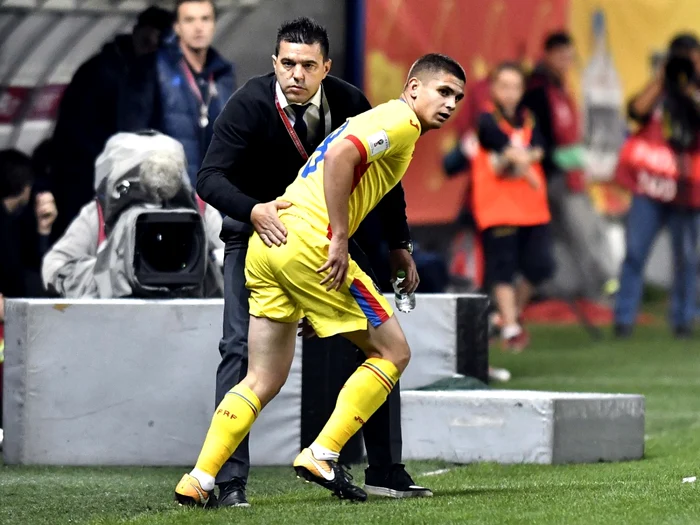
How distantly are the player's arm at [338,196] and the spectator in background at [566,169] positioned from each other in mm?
8563

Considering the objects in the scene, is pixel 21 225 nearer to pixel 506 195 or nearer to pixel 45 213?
pixel 45 213

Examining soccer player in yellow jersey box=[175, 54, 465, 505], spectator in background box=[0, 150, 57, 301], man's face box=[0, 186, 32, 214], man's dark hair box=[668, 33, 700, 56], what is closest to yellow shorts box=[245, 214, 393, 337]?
soccer player in yellow jersey box=[175, 54, 465, 505]

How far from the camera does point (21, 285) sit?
32.4ft

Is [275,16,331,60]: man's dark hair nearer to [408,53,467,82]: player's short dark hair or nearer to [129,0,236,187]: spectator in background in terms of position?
[408,53,467,82]: player's short dark hair

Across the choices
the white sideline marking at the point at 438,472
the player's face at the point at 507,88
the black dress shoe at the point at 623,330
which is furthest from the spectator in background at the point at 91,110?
the black dress shoe at the point at 623,330

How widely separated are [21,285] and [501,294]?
4.11m

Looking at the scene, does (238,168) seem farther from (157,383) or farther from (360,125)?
(157,383)

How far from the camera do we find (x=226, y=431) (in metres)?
5.75

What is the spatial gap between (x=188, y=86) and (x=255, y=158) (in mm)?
3790

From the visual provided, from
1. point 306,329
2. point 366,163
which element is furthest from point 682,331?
point 366,163

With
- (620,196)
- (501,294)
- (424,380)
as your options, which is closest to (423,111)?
(424,380)

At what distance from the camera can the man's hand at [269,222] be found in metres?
5.69

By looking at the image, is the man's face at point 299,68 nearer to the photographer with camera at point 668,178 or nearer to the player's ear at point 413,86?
the player's ear at point 413,86

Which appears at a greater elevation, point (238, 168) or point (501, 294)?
point (238, 168)
